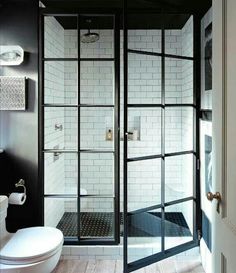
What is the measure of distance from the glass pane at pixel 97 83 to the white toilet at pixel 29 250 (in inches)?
52.1

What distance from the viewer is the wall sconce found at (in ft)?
9.46

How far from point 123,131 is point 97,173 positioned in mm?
951

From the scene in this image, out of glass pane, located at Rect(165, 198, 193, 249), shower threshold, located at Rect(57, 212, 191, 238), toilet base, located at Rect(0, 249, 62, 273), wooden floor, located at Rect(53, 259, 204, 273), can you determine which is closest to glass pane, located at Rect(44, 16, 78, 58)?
shower threshold, located at Rect(57, 212, 191, 238)

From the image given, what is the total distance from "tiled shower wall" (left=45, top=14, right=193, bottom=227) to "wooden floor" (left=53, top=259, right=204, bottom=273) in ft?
1.76

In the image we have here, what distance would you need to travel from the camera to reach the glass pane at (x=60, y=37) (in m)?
3.09

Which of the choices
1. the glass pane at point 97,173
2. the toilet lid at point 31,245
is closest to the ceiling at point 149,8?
the glass pane at point 97,173

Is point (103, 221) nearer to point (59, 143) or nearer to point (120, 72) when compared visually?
point (59, 143)

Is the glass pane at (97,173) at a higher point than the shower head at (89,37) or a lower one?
lower

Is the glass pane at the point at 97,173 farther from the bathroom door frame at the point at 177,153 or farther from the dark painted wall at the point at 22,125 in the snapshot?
the bathroom door frame at the point at 177,153

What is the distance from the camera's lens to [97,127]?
343 centimetres

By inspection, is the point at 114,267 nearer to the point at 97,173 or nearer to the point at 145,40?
the point at 97,173

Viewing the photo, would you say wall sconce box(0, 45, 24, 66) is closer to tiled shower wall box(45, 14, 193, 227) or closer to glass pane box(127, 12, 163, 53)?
tiled shower wall box(45, 14, 193, 227)

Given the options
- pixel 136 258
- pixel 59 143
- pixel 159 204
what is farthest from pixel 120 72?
pixel 136 258

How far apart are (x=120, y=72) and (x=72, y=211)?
1497 millimetres
